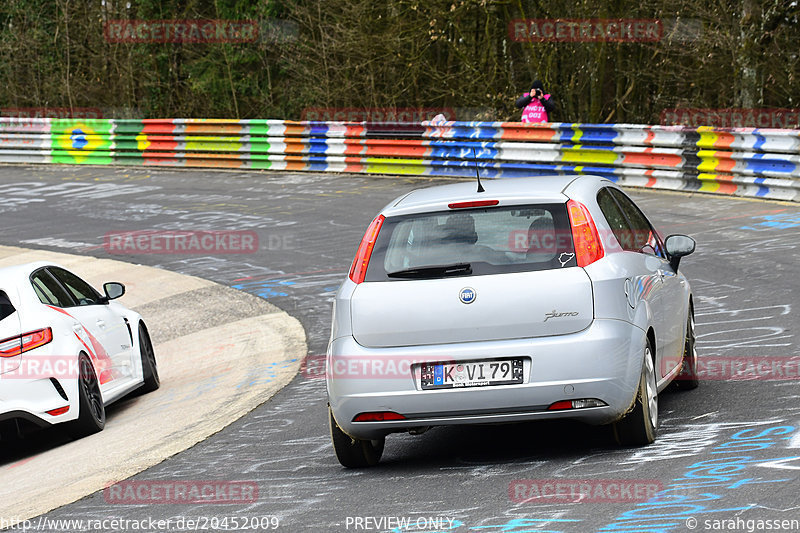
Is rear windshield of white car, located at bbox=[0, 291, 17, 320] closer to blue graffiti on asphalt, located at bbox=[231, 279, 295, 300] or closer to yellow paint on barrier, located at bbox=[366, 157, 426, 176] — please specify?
blue graffiti on asphalt, located at bbox=[231, 279, 295, 300]

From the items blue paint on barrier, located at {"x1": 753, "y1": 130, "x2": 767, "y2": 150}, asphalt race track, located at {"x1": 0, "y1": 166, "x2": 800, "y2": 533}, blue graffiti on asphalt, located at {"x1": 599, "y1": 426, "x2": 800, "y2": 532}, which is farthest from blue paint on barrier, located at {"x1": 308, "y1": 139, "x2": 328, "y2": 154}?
blue graffiti on asphalt, located at {"x1": 599, "y1": 426, "x2": 800, "y2": 532}

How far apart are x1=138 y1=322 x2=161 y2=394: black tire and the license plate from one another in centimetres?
510

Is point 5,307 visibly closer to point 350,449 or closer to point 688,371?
point 350,449

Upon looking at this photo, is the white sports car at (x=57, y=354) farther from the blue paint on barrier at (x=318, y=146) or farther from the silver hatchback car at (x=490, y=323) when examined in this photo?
the blue paint on barrier at (x=318, y=146)

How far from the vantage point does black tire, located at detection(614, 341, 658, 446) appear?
6722 mm

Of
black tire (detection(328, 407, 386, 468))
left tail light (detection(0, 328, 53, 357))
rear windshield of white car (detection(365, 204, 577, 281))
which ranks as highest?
rear windshield of white car (detection(365, 204, 577, 281))

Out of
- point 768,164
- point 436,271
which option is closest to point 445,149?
point 768,164

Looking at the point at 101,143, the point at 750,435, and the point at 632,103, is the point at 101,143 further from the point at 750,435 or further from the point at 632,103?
the point at 750,435

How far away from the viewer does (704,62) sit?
2630cm

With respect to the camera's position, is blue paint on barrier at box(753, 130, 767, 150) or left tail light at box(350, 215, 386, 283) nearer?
left tail light at box(350, 215, 386, 283)

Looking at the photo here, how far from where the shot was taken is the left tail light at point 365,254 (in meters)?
6.91

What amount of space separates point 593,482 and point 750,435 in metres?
1.22

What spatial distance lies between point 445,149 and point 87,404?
16.3m

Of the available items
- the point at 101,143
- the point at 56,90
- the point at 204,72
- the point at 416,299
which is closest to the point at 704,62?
the point at 101,143
